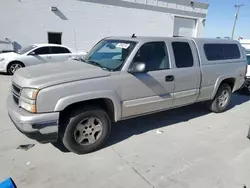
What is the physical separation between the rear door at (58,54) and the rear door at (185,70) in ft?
23.2

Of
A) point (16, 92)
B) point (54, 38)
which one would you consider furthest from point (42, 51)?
point (16, 92)

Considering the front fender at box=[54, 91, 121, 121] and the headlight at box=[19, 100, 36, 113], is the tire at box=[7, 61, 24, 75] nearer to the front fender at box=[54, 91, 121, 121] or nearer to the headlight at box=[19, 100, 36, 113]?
the headlight at box=[19, 100, 36, 113]

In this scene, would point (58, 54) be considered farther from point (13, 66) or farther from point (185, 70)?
point (185, 70)

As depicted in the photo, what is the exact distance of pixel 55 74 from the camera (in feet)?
10.3

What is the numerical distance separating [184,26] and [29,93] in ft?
71.3

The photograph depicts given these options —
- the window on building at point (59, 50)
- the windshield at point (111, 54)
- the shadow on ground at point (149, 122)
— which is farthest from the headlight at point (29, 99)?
the window on building at point (59, 50)

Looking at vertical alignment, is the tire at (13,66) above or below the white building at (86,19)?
below

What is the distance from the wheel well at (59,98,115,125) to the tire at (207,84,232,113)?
3.14 meters

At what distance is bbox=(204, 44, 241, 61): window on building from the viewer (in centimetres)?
491

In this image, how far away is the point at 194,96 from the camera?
472cm

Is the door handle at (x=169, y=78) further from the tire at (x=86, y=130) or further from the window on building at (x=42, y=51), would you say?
the window on building at (x=42, y=51)

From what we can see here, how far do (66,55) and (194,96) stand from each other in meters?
7.50

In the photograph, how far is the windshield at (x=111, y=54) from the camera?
3.68 m

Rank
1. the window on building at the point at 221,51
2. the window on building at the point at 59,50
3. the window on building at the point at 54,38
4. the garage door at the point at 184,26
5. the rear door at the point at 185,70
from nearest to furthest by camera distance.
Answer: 1. the rear door at the point at 185,70
2. the window on building at the point at 221,51
3. the window on building at the point at 59,50
4. the window on building at the point at 54,38
5. the garage door at the point at 184,26
